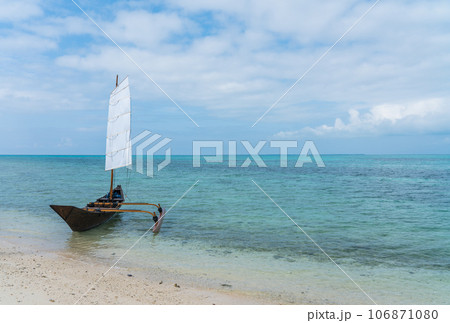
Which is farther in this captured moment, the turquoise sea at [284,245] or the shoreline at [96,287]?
the turquoise sea at [284,245]

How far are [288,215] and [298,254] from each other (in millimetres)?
8733

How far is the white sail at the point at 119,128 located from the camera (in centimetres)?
1850

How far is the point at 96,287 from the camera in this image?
8.48 m

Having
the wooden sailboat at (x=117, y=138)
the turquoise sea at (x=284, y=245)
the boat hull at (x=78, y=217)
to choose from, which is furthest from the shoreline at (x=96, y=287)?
the wooden sailboat at (x=117, y=138)

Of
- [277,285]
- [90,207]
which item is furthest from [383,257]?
[90,207]

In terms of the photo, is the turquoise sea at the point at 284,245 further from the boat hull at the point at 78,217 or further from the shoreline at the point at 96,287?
the shoreline at the point at 96,287

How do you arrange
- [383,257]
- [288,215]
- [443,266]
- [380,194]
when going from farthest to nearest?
[380,194] < [288,215] < [383,257] < [443,266]

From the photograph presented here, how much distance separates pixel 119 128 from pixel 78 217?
21.0ft

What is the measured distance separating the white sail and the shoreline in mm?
9166

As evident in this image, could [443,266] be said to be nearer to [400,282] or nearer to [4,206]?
[400,282]

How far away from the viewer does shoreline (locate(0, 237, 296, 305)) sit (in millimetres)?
7637

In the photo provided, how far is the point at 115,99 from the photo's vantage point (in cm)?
1862

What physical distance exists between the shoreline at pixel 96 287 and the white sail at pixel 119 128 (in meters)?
9.17
